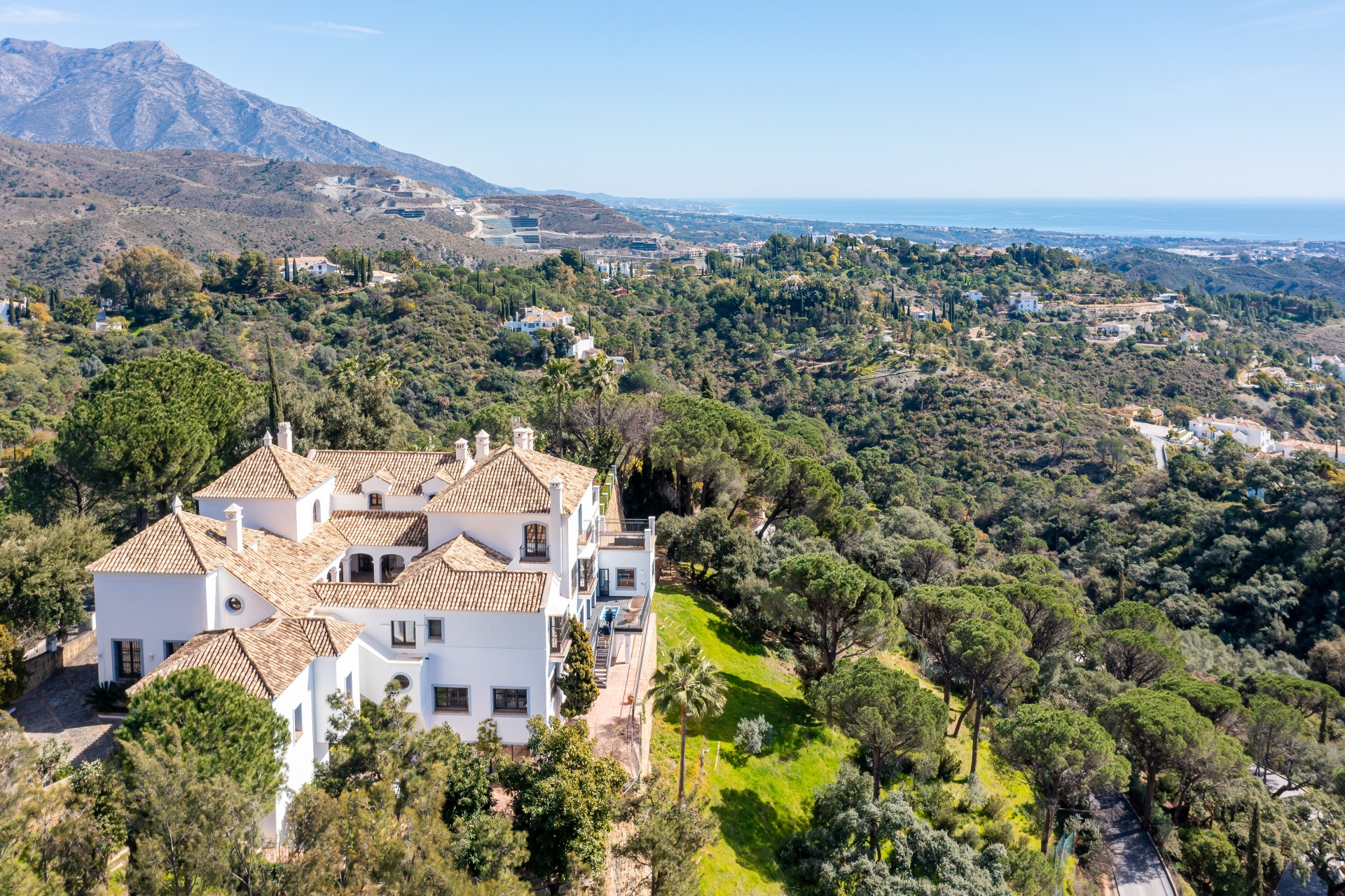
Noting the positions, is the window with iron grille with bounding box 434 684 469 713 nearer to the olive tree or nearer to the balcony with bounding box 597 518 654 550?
the balcony with bounding box 597 518 654 550

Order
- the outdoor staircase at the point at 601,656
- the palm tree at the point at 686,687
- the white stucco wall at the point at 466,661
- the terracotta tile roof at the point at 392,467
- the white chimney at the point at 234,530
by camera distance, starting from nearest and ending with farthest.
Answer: the white stucco wall at the point at 466,661 < the palm tree at the point at 686,687 < the white chimney at the point at 234,530 < the outdoor staircase at the point at 601,656 < the terracotta tile roof at the point at 392,467

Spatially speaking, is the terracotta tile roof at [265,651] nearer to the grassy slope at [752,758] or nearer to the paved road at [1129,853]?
the grassy slope at [752,758]

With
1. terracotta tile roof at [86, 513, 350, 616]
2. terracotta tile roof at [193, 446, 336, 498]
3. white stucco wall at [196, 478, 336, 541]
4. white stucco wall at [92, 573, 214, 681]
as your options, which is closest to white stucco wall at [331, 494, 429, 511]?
terracotta tile roof at [193, 446, 336, 498]

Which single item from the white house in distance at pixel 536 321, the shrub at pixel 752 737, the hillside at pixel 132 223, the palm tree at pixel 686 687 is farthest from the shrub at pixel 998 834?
the hillside at pixel 132 223

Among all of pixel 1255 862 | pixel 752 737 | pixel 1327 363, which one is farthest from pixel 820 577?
pixel 1327 363

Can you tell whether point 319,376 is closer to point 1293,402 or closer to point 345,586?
point 345,586

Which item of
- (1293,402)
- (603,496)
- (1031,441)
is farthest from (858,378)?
(603,496)
